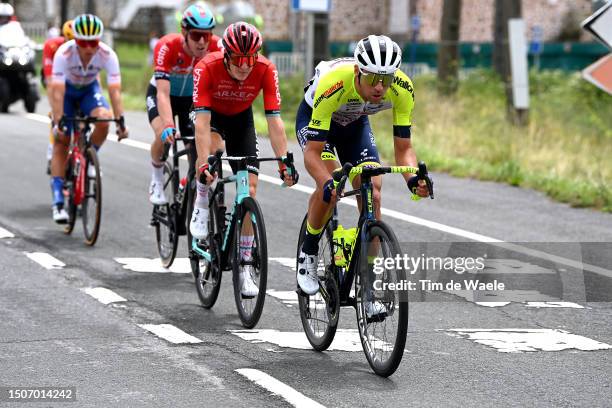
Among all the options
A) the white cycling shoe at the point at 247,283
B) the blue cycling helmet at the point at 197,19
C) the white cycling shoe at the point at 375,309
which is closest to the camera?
the white cycling shoe at the point at 375,309

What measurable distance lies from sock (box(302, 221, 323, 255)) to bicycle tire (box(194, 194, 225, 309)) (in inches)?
49.7

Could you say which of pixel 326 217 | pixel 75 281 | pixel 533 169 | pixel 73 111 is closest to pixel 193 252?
pixel 75 281

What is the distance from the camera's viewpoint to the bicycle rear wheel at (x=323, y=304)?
25.7ft

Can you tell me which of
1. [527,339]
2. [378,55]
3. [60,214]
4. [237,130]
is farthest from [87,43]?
[527,339]

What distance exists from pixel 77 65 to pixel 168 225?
2362mm

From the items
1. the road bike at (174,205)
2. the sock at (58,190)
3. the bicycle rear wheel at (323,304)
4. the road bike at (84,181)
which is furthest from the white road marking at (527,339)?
the sock at (58,190)

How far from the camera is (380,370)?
7.27 meters

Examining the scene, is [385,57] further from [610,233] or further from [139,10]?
[139,10]

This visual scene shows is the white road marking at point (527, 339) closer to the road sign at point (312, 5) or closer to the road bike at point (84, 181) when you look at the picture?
the road bike at point (84, 181)

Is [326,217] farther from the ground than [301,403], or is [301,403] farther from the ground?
[326,217]

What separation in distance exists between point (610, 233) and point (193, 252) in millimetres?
4676

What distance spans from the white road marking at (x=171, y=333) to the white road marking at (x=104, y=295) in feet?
2.87

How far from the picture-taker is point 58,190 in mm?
12852

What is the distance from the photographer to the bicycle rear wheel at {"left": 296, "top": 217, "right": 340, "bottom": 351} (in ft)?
25.7
